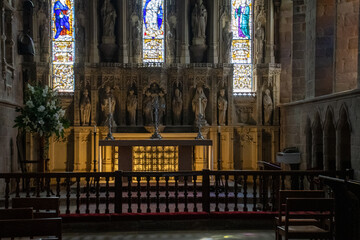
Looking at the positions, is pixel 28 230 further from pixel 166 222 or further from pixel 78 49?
pixel 78 49

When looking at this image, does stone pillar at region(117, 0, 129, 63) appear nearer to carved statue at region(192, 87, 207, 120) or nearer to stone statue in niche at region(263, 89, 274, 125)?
carved statue at region(192, 87, 207, 120)

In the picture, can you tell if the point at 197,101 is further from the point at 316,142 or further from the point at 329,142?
the point at 329,142

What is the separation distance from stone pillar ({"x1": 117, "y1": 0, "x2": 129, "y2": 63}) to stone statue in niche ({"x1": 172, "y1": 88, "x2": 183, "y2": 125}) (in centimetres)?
197

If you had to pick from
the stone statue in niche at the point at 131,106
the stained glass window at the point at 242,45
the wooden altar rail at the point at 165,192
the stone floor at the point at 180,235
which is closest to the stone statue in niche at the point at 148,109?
the stone statue in niche at the point at 131,106

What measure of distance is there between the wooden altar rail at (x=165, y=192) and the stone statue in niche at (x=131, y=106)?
2.13 meters

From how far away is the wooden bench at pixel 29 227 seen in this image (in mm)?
4121

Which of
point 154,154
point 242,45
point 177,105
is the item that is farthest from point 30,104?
point 242,45

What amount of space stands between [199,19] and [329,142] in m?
5.94

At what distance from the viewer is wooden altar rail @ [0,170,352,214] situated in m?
7.34

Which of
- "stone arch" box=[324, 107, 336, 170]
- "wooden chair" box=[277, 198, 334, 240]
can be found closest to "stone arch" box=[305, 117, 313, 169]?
"stone arch" box=[324, 107, 336, 170]

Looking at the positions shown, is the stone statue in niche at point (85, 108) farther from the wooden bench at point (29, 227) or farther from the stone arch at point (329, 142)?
the wooden bench at point (29, 227)

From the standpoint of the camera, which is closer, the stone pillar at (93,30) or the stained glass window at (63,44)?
the stone pillar at (93,30)

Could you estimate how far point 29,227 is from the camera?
417 cm

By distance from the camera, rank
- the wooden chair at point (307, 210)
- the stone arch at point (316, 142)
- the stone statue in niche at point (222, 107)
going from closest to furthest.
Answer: the wooden chair at point (307, 210), the stone arch at point (316, 142), the stone statue in niche at point (222, 107)
